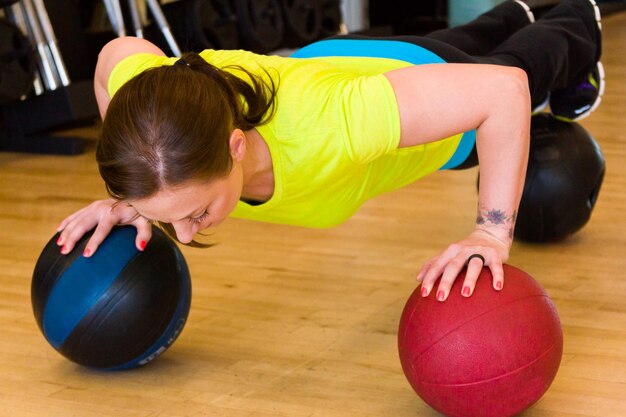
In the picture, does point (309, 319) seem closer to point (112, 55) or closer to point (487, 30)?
point (112, 55)

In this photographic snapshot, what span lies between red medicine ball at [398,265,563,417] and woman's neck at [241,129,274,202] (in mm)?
318

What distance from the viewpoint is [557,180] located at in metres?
2.23

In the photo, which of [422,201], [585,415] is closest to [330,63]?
[585,415]

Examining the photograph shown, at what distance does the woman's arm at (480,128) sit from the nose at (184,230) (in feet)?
1.15

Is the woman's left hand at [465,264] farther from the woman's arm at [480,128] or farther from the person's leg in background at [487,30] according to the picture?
the person's leg in background at [487,30]

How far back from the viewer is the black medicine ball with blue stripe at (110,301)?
1.63 meters

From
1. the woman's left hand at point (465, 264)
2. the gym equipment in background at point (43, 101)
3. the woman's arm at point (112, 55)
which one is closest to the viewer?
the woman's left hand at point (465, 264)

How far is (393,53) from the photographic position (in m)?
1.90

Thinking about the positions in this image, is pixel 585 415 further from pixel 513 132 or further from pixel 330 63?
pixel 330 63

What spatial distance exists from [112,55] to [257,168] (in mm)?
443

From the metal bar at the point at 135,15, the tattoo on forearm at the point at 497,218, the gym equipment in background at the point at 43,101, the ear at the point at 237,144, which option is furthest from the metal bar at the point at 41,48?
the tattoo on forearm at the point at 497,218

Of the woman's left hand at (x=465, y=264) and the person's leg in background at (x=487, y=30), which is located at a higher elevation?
the woman's left hand at (x=465, y=264)

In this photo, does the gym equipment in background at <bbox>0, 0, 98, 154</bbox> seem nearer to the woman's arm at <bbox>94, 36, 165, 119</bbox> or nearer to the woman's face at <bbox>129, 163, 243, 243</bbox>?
the woman's arm at <bbox>94, 36, 165, 119</bbox>

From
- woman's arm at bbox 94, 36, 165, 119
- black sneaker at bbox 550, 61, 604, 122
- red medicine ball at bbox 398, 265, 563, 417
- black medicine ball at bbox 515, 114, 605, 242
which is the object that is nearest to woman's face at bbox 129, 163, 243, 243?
red medicine ball at bbox 398, 265, 563, 417
